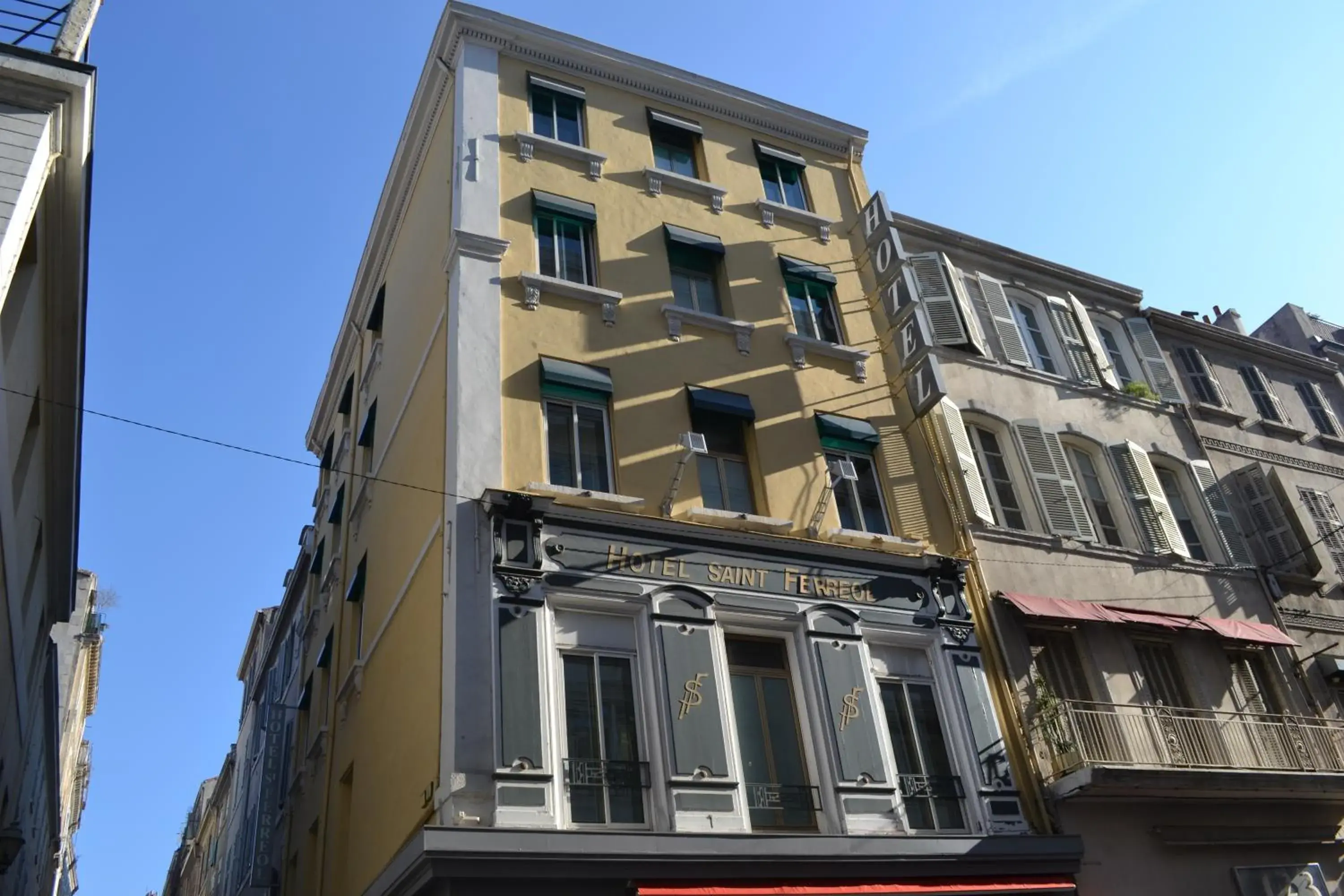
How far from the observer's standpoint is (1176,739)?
46.0 feet

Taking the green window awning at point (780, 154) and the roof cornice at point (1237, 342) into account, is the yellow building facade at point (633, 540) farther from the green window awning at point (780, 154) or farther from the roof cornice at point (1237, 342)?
the roof cornice at point (1237, 342)

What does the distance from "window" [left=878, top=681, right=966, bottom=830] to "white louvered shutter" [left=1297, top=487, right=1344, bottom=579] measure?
410 inches

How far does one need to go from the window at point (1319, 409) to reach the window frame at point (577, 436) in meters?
16.9

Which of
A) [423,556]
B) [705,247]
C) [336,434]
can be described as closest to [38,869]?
[336,434]

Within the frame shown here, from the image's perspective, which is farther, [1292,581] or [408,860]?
[1292,581]

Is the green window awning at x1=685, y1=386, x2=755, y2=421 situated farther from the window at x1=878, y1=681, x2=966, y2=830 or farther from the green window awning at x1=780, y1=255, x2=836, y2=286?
the window at x1=878, y1=681, x2=966, y2=830

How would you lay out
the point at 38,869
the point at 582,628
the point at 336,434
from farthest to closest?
the point at 38,869, the point at 336,434, the point at 582,628

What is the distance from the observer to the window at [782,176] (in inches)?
694

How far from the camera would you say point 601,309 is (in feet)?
46.0

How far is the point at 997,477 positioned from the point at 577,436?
290 inches

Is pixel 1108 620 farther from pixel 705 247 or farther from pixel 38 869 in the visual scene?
pixel 38 869

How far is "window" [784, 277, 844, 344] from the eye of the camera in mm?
16062

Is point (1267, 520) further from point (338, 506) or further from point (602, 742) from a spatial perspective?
point (338, 506)

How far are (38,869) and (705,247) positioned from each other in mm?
21853
